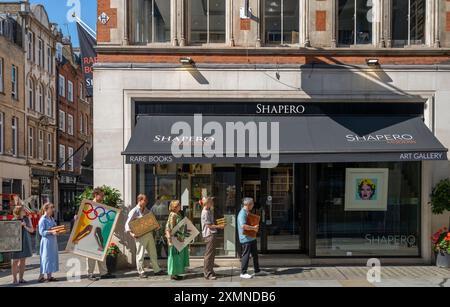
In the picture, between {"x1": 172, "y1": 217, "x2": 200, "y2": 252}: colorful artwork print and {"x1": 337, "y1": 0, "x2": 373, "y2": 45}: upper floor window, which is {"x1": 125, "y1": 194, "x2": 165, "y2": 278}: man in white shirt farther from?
{"x1": 337, "y1": 0, "x2": 373, "y2": 45}: upper floor window

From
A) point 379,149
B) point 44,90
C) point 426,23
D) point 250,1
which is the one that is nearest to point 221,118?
point 250,1

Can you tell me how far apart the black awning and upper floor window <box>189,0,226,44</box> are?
6.81 feet

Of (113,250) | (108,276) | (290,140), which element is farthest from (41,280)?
(290,140)

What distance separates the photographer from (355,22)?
11844 millimetres

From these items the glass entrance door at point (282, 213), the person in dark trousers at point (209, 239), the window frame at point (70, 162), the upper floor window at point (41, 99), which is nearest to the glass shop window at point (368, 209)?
the glass entrance door at point (282, 213)

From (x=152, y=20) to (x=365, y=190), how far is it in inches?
267

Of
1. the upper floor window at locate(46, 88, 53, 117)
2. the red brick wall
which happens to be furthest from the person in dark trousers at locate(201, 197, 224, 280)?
the upper floor window at locate(46, 88, 53, 117)

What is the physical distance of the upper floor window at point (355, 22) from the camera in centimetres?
1181

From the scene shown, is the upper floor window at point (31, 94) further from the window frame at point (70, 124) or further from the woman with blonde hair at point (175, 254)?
the woman with blonde hair at point (175, 254)

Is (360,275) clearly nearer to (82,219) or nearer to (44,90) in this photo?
(82,219)

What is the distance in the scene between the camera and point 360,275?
33.8 ft

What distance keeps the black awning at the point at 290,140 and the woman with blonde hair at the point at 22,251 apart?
8.83 ft

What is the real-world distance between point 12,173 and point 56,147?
906cm

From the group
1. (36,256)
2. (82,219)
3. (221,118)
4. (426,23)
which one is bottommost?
(36,256)
